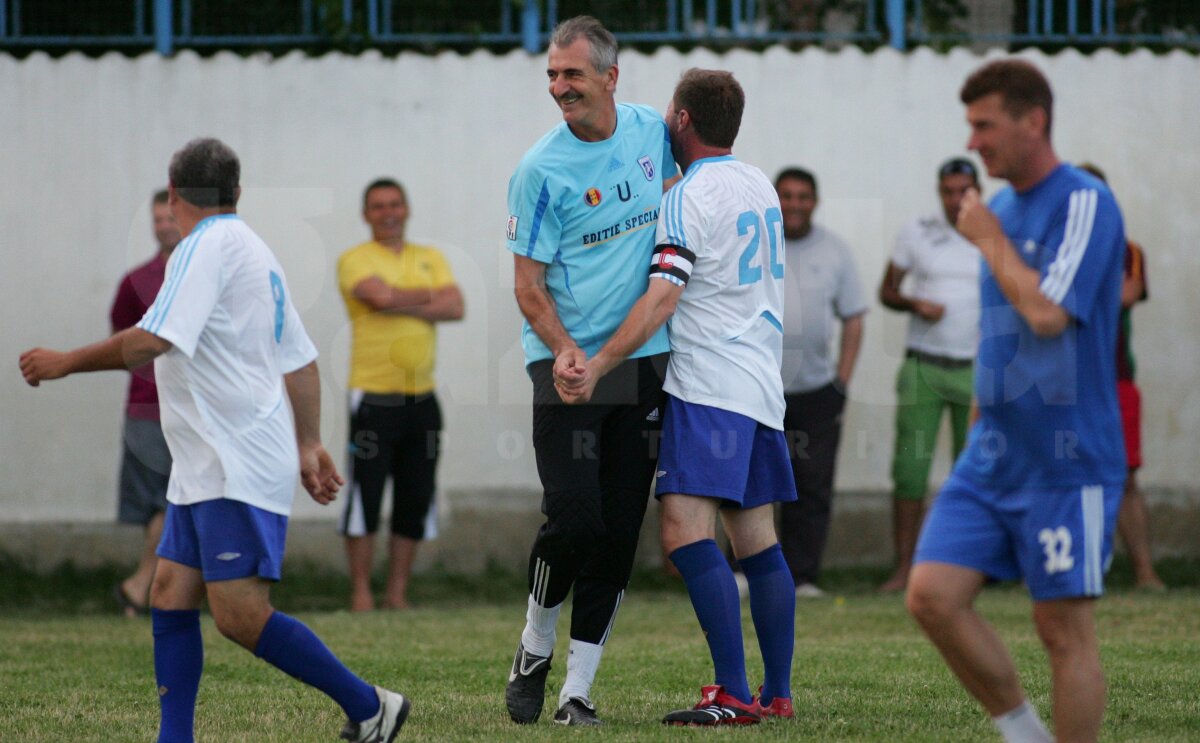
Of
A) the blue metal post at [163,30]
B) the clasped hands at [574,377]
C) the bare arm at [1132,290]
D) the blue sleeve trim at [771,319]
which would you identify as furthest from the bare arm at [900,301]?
the clasped hands at [574,377]

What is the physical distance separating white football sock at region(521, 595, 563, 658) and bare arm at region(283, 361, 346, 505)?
84 cm

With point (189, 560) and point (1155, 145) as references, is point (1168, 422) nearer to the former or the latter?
point (1155, 145)

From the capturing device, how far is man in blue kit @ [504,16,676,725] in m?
5.27

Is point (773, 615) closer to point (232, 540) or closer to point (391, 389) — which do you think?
point (232, 540)

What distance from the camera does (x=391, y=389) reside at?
9.25 metres

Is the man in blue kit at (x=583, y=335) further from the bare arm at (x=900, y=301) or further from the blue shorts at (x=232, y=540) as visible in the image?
the bare arm at (x=900, y=301)

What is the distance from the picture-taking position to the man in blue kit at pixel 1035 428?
3.91 m

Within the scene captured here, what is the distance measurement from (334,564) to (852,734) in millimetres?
5731

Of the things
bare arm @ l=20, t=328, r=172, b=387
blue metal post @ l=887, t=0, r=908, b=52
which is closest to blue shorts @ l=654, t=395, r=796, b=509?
bare arm @ l=20, t=328, r=172, b=387

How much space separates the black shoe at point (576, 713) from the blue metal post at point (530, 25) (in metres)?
5.80

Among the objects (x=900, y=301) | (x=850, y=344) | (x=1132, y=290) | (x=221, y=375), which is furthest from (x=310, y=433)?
(x=1132, y=290)

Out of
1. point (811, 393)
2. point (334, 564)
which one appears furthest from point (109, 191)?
point (811, 393)

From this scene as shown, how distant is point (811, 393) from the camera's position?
9500 mm

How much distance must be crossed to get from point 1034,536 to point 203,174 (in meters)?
2.51
